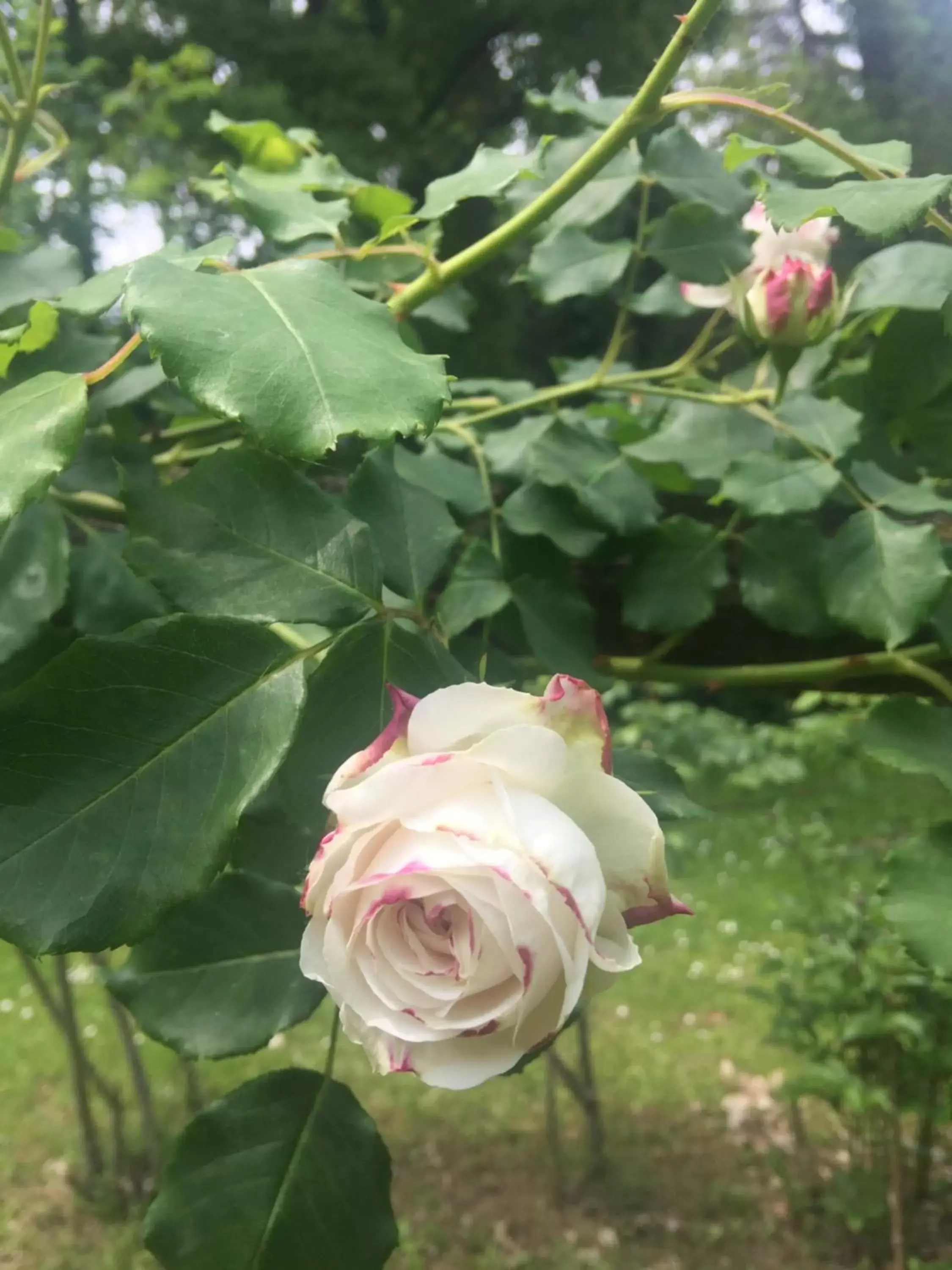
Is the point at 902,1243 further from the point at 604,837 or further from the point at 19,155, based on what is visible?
the point at 19,155

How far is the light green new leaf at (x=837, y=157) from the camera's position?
1.22 ft

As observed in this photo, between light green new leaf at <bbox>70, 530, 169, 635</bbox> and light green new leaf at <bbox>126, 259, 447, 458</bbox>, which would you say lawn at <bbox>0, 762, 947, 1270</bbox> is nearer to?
light green new leaf at <bbox>70, 530, 169, 635</bbox>

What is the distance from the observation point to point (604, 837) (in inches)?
8.7

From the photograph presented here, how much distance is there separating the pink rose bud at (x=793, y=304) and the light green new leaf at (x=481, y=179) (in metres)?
0.14

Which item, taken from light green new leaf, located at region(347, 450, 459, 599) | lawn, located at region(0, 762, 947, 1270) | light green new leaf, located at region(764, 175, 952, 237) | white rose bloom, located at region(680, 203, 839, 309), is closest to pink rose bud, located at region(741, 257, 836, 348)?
white rose bloom, located at region(680, 203, 839, 309)

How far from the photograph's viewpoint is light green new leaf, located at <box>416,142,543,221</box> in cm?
37

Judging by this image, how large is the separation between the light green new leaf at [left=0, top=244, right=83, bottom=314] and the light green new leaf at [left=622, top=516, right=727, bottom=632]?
0.32 m

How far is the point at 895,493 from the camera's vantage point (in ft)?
1.57

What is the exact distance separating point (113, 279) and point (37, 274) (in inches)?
5.4

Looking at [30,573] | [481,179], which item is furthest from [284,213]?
[30,573]

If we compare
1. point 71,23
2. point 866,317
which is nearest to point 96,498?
point 866,317

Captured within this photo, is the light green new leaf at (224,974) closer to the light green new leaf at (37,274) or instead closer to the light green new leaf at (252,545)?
the light green new leaf at (252,545)

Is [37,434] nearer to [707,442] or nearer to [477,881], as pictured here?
[477,881]

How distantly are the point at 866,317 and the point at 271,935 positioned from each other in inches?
18.1
